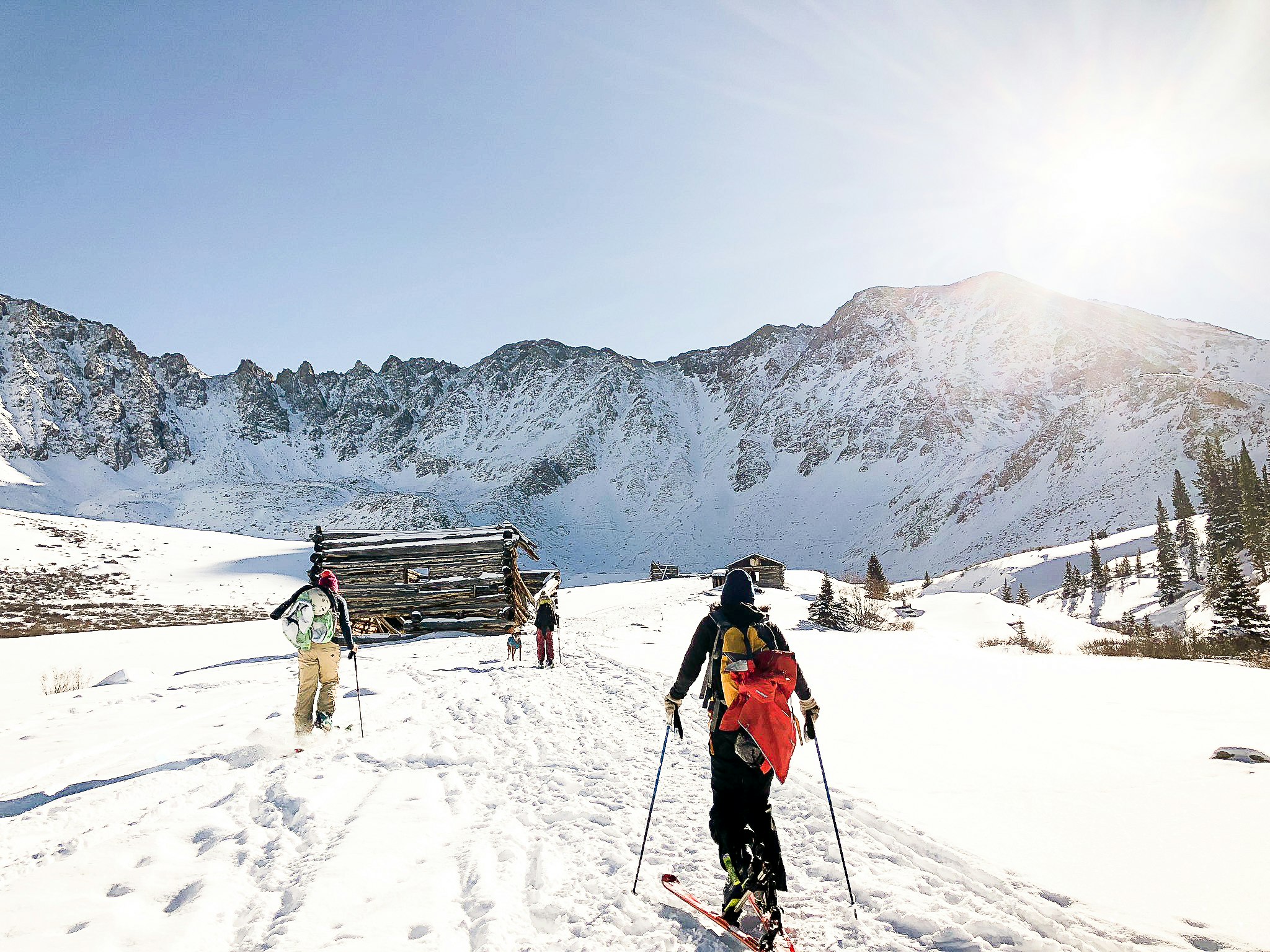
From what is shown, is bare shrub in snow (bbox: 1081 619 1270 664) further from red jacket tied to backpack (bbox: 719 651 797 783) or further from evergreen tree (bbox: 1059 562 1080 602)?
evergreen tree (bbox: 1059 562 1080 602)

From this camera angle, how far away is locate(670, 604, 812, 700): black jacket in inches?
152

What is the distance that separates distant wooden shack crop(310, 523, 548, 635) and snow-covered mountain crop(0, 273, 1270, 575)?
170ft

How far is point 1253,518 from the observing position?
39.3 meters

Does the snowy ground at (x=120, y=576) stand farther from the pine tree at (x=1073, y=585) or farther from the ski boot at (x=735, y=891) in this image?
the pine tree at (x=1073, y=585)

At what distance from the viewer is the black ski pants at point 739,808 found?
3506mm

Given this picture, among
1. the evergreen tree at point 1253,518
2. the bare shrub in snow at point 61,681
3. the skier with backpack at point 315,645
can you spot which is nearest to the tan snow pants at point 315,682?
the skier with backpack at point 315,645

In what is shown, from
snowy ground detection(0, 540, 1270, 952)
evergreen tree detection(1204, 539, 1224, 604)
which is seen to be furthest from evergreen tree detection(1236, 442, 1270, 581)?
snowy ground detection(0, 540, 1270, 952)

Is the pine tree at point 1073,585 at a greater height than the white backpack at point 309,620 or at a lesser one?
lesser

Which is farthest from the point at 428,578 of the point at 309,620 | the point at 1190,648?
the point at 1190,648

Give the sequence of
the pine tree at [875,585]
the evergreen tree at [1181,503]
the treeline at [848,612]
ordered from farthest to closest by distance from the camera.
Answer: the evergreen tree at [1181,503] → the pine tree at [875,585] → the treeline at [848,612]

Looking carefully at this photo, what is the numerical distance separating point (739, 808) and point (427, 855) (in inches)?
88.5

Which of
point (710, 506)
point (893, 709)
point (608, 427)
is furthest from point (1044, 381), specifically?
point (893, 709)

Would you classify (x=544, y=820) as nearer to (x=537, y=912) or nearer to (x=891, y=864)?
(x=537, y=912)

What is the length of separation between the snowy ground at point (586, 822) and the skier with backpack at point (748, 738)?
37 cm
